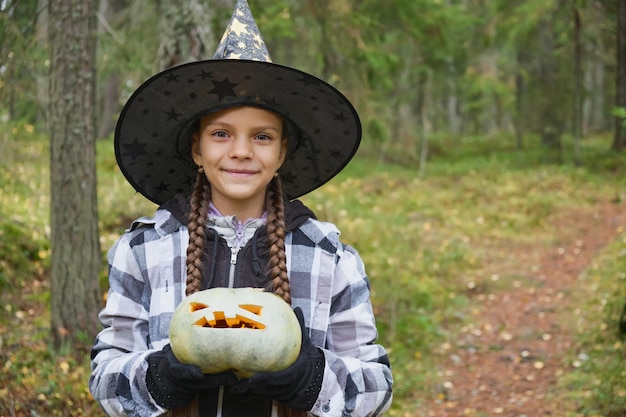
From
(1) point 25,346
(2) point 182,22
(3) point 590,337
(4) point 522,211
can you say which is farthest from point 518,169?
(1) point 25,346

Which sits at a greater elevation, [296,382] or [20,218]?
[20,218]

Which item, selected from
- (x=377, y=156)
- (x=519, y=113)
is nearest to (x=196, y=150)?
(x=377, y=156)

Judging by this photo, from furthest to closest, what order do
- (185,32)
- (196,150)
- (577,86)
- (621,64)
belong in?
(577,86)
(621,64)
(185,32)
(196,150)

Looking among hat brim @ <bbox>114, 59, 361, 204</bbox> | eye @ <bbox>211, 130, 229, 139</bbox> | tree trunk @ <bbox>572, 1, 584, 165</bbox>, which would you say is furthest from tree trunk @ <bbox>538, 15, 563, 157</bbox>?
eye @ <bbox>211, 130, 229, 139</bbox>

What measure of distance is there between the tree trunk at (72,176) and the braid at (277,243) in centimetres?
379

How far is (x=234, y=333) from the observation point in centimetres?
207

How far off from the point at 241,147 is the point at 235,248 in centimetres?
35

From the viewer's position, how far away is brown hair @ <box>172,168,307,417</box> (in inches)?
90.1

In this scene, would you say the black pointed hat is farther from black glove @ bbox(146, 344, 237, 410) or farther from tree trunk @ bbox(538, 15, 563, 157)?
tree trunk @ bbox(538, 15, 563, 157)

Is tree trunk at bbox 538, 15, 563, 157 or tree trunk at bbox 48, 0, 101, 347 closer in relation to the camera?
tree trunk at bbox 48, 0, 101, 347

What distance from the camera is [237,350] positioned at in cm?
206

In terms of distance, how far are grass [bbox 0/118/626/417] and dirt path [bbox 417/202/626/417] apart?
0.21 metres

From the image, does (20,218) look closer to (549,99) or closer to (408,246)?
(408,246)

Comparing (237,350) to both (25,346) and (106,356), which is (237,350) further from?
(25,346)
